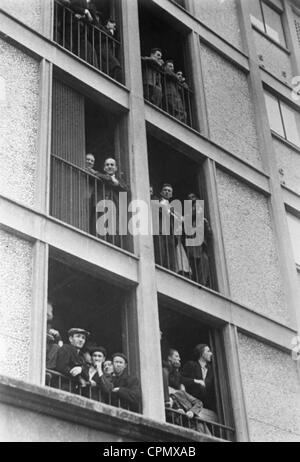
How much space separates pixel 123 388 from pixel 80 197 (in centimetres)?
332

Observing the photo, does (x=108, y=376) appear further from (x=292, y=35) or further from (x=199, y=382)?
(x=292, y=35)

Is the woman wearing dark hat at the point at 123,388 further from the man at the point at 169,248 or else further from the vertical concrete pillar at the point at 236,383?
the man at the point at 169,248

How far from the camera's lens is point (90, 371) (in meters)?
11.8

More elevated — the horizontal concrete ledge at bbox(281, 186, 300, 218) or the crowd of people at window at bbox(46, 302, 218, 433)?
the horizontal concrete ledge at bbox(281, 186, 300, 218)

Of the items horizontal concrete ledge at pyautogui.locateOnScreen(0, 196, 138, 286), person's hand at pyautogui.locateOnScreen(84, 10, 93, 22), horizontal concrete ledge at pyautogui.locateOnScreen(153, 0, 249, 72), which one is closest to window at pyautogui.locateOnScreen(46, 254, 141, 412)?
horizontal concrete ledge at pyautogui.locateOnScreen(0, 196, 138, 286)

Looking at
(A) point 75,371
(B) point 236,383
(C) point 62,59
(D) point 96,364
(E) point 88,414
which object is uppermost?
(C) point 62,59

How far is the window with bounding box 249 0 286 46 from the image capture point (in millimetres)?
21269

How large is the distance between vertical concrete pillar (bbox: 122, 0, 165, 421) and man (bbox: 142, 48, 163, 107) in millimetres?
353

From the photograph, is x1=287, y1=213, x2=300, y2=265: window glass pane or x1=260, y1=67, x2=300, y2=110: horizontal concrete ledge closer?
x1=287, y1=213, x2=300, y2=265: window glass pane

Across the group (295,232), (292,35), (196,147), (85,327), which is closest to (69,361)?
(85,327)

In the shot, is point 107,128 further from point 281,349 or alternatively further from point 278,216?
point 281,349

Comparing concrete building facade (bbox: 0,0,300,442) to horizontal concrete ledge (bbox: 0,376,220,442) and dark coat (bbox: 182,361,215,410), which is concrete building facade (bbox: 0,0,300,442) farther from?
dark coat (bbox: 182,361,215,410)

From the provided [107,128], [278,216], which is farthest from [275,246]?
[107,128]

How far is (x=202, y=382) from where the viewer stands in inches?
521
